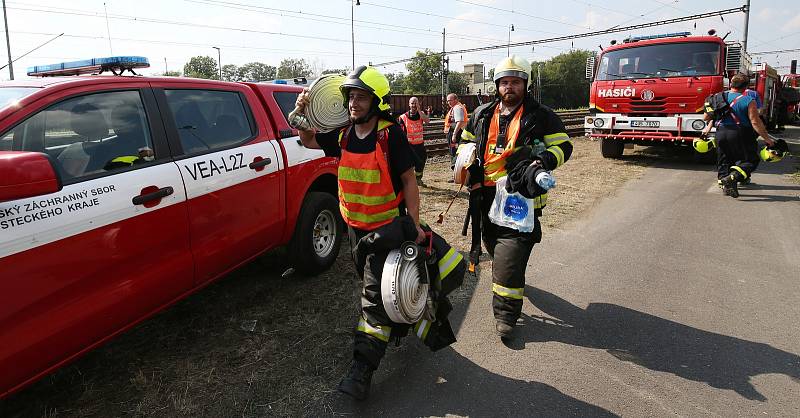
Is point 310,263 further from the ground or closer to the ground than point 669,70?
closer to the ground

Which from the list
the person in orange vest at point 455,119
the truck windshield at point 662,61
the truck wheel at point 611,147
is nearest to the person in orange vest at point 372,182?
the person in orange vest at point 455,119

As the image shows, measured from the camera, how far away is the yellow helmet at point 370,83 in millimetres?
2713

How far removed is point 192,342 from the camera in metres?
3.40

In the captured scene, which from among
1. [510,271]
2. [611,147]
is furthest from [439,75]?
[510,271]

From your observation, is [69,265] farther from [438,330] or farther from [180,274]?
[438,330]

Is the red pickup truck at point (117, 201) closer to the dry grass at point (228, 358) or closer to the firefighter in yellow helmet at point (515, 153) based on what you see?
the dry grass at point (228, 358)

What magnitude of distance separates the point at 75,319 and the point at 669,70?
11.1 m

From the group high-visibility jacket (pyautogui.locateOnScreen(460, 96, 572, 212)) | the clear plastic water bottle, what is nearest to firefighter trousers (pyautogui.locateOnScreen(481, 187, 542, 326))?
high-visibility jacket (pyautogui.locateOnScreen(460, 96, 572, 212))

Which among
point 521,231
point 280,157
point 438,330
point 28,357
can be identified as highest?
point 280,157

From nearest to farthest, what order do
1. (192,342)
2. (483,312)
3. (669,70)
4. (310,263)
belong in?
(192,342) → (483,312) → (310,263) → (669,70)

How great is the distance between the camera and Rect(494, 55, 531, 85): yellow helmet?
343 centimetres

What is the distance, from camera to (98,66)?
3.70 m

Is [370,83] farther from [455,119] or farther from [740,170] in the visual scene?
[740,170]

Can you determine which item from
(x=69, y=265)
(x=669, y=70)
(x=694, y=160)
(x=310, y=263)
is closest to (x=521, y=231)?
(x=310, y=263)
